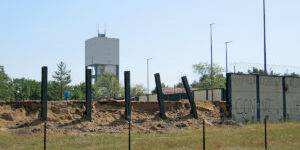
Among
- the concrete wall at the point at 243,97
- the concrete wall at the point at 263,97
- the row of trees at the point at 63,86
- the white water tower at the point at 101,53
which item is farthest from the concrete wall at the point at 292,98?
the white water tower at the point at 101,53

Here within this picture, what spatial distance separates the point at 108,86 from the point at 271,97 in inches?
2921

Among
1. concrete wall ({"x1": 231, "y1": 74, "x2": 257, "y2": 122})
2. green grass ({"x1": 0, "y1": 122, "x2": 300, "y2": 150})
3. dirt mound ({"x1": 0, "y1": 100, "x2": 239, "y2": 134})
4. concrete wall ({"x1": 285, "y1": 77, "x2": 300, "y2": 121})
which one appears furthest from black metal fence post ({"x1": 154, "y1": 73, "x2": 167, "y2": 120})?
concrete wall ({"x1": 285, "y1": 77, "x2": 300, "y2": 121})

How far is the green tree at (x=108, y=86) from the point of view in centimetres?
10444

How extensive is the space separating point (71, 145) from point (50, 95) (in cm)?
6645

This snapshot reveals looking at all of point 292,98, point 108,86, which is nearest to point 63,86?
point 108,86

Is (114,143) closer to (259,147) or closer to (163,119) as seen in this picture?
(259,147)

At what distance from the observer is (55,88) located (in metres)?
82.2

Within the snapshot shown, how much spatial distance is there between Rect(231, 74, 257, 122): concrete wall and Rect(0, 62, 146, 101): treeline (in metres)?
55.4

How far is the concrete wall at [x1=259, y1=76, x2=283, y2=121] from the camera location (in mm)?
32906

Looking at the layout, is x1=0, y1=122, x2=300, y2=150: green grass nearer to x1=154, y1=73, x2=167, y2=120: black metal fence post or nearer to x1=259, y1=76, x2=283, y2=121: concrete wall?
x1=154, y1=73, x2=167, y2=120: black metal fence post

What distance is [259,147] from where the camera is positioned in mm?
17250

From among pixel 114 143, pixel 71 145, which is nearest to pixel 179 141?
pixel 114 143

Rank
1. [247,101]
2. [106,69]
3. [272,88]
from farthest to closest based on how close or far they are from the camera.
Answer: [106,69], [272,88], [247,101]

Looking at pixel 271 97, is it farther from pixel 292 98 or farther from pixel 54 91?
pixel 54 91
